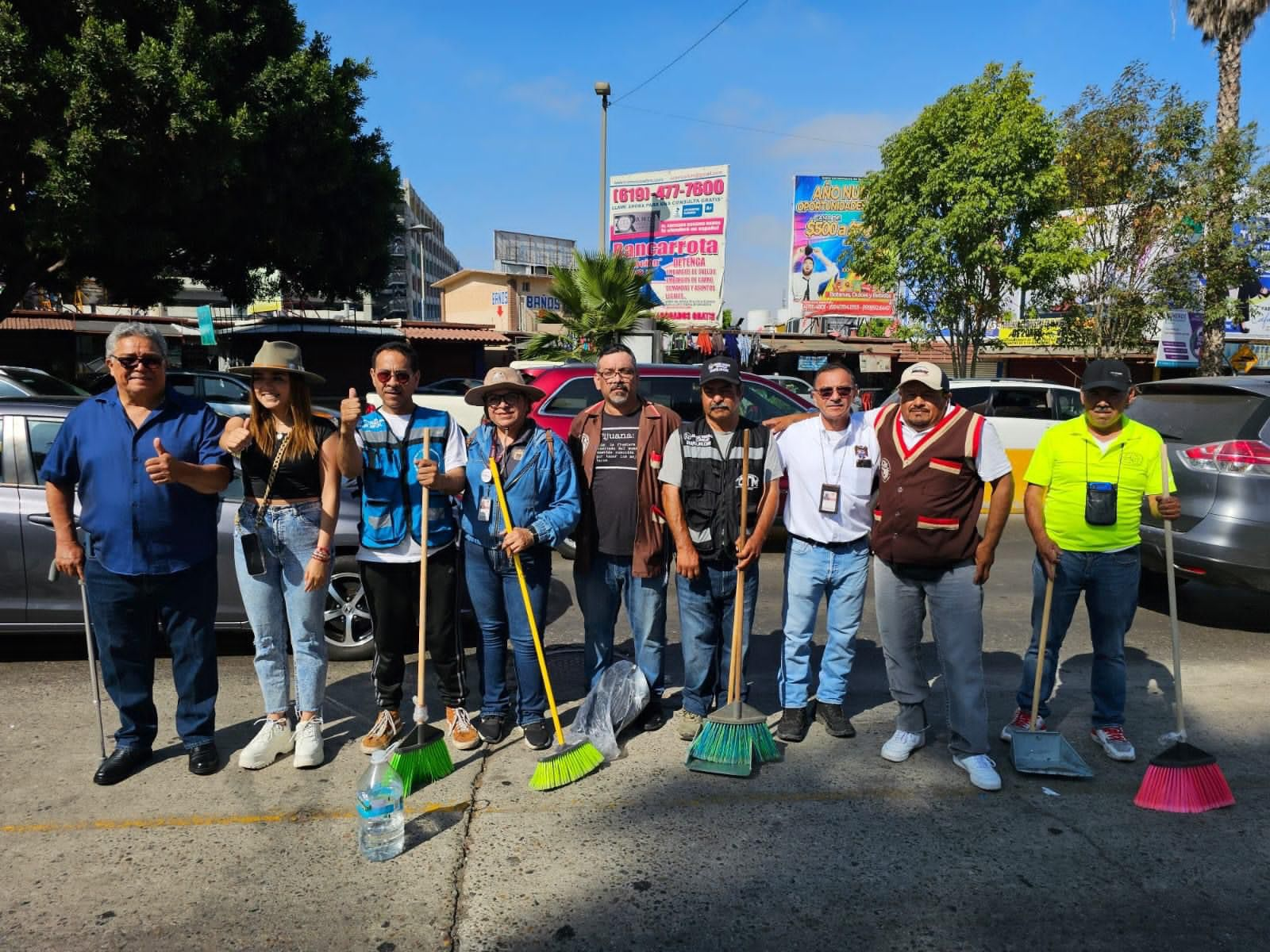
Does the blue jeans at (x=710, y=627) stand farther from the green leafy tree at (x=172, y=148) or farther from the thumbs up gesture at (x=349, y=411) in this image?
the green leafy tree at (x=172, y=148)

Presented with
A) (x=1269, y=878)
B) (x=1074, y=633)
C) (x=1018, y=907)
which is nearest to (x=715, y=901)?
(x=1018, y=907)

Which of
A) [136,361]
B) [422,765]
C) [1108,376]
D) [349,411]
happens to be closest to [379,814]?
[422,765]

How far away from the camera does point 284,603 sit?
3879 millimetres

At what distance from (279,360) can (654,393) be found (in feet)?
16.8

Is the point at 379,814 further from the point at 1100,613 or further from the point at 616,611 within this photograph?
the point at 1100,613

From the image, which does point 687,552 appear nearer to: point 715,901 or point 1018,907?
point 715,901

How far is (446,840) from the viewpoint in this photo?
124 inches

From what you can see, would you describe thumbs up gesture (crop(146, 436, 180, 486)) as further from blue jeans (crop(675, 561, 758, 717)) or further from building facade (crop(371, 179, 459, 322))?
building facade (crop(371, 179, 459, 322))

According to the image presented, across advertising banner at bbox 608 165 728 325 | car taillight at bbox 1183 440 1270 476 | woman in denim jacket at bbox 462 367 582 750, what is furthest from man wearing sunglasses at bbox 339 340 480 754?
advertising banner at bbox 608 165 728 325

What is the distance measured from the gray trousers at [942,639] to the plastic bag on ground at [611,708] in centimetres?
120

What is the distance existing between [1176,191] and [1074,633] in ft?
36.7

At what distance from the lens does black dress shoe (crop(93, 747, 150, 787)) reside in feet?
11.8

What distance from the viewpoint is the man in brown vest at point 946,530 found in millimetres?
3609

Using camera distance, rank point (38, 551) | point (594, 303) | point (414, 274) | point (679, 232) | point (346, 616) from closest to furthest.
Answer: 1. point (38, 551)
2. point (346, 616)
3. point (594, 303)
4. point (679, 232)
5. point (414, 274)
